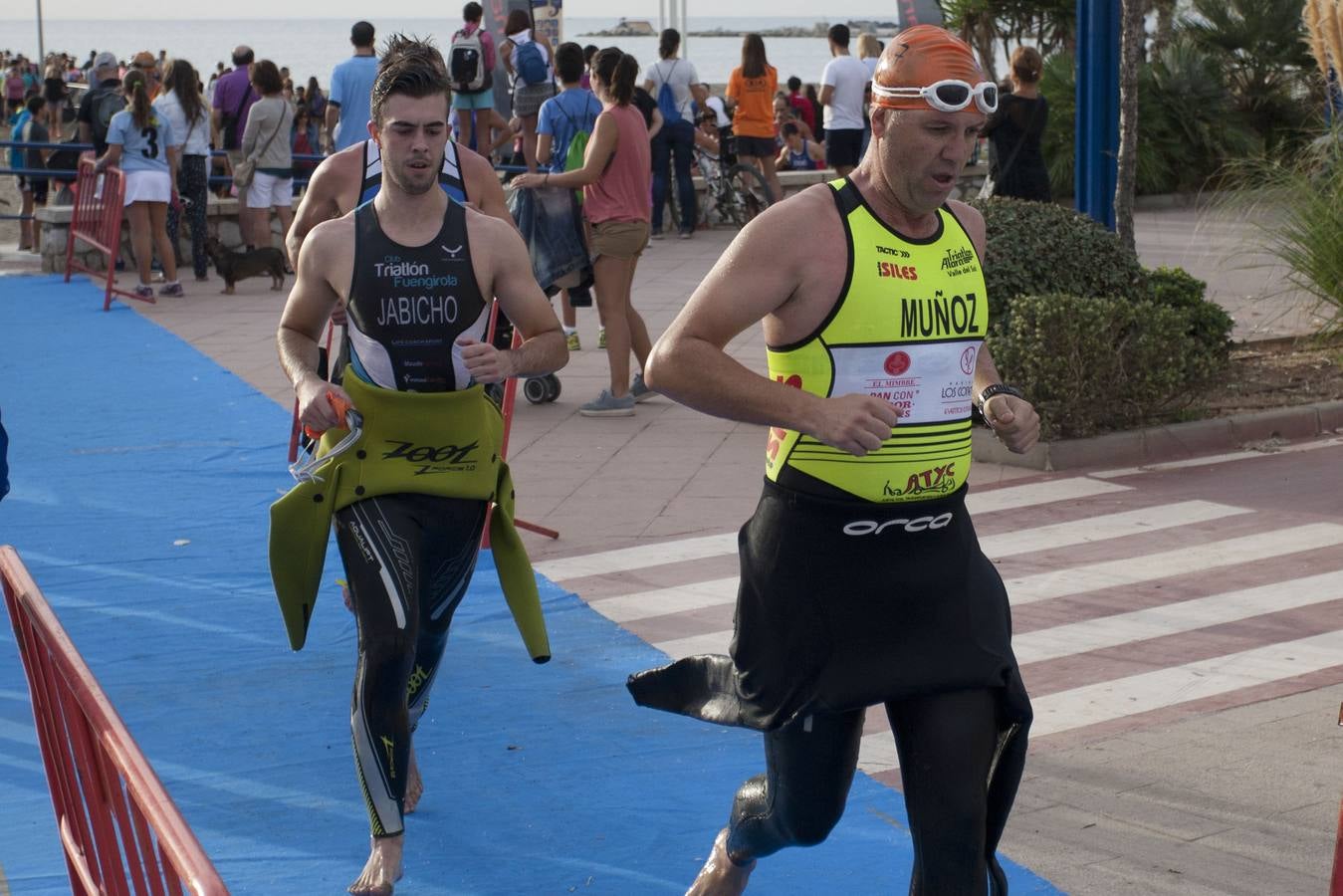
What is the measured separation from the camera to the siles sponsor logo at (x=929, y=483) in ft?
10.9

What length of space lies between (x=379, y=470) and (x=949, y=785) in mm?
1675

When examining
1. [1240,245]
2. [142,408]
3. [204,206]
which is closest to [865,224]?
[142,408]

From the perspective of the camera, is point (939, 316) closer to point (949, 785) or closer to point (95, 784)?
point (949, 785)

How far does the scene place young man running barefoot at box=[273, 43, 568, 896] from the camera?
4090 millimetres

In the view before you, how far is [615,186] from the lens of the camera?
9656 millimetres

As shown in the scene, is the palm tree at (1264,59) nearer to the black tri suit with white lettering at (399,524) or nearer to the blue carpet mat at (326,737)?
the blue carpet mat at (326,737)

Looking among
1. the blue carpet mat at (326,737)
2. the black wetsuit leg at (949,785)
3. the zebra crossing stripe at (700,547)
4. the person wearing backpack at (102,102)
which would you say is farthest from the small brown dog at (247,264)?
the black wetsuit leg at (949,785)

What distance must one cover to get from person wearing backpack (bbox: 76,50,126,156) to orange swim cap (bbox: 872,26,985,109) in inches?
534

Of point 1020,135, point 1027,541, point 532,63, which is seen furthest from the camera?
point 532,63

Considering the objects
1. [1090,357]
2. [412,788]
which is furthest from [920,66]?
[1090,357]

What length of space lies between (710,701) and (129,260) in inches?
590

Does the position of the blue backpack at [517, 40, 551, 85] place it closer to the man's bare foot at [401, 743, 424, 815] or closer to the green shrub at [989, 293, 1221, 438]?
the green shrub at [989, 293, 1221, 438]

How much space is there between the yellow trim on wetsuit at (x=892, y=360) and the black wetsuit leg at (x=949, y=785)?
42 cm

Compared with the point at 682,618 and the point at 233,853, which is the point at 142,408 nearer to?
the point at 682,618
